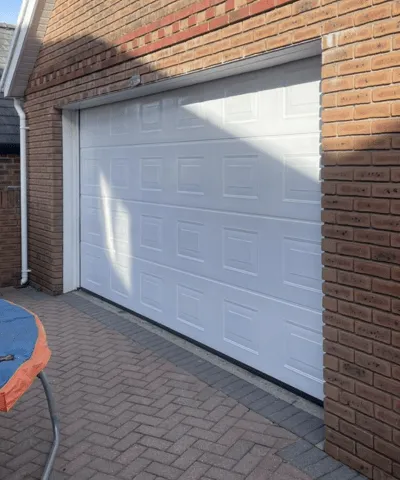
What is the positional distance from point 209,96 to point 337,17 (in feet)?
6.36

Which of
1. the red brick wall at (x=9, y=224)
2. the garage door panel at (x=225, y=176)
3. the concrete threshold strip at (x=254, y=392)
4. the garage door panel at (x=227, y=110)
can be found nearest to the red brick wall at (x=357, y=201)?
the concrete threshold strip at (x=254, y=392)

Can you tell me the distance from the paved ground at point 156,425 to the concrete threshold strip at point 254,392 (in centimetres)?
1

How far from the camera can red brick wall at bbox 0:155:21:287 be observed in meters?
8.87

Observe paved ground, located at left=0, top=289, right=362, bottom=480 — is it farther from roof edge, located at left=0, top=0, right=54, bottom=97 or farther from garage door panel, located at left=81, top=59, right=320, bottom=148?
roof edge, located at left=0, top=0, right=54, bottom=97

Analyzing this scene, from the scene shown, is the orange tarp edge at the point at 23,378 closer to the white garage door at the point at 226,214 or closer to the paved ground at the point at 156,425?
the paved ground at the point at 156,425

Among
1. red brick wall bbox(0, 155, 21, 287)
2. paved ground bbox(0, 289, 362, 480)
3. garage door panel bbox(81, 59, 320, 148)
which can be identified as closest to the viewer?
paved ground bbox(0, 289, 362, 480)

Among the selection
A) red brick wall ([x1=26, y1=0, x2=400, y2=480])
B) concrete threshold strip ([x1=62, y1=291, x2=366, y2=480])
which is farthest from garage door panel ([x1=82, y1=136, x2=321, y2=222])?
concrete threshold strip ([x1=62, y1=291, x2=366, y2=480])

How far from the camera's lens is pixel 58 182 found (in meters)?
7.88

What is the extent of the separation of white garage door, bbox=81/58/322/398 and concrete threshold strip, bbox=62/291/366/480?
135mm

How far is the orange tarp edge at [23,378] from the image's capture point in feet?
8.50

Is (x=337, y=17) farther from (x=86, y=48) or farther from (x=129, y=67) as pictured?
(x=86, y=48)

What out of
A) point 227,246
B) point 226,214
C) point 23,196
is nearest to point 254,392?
point 227,246

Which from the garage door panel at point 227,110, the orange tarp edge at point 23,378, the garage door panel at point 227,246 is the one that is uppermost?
the garage door panel at point 227,110

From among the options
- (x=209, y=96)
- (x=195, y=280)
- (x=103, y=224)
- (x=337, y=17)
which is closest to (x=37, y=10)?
(x=103, y=224)
